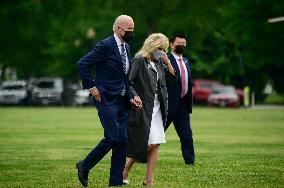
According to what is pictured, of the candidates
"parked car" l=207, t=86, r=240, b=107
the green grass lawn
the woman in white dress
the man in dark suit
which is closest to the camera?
the woman in white dress

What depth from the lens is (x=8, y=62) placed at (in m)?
72.2

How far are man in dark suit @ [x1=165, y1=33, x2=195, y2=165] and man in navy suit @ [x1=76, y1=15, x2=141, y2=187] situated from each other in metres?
4.33

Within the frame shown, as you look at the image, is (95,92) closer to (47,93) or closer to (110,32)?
(47,93)

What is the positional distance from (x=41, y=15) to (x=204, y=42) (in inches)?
507

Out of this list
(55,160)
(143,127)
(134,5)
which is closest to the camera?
(143,127)

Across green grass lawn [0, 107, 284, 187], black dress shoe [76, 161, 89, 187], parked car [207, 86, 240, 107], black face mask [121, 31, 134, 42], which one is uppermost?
black face mask [121, 31, 134, 42]

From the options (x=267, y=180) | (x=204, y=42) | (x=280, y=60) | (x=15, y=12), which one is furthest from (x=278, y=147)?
(x=204, y=42)

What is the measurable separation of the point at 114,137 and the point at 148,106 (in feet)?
2.83

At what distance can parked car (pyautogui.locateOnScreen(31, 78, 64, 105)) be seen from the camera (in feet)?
212

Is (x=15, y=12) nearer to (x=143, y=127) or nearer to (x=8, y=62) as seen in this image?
(x=8, y=62)

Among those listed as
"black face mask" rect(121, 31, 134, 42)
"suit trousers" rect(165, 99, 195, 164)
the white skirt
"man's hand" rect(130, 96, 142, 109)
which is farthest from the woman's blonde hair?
"suit trousers" rect(165, 99, 195, 164)

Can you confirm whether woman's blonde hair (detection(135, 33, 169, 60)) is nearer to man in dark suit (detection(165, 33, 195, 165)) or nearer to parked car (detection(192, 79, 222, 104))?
man in dark suit (detection(165, 33, 195, 165))

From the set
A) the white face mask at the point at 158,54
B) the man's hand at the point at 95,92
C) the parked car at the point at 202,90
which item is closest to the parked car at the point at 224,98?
the parked car at the point at 202,90

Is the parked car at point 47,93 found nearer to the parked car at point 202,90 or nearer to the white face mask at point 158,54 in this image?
the parked car at point 202,90
